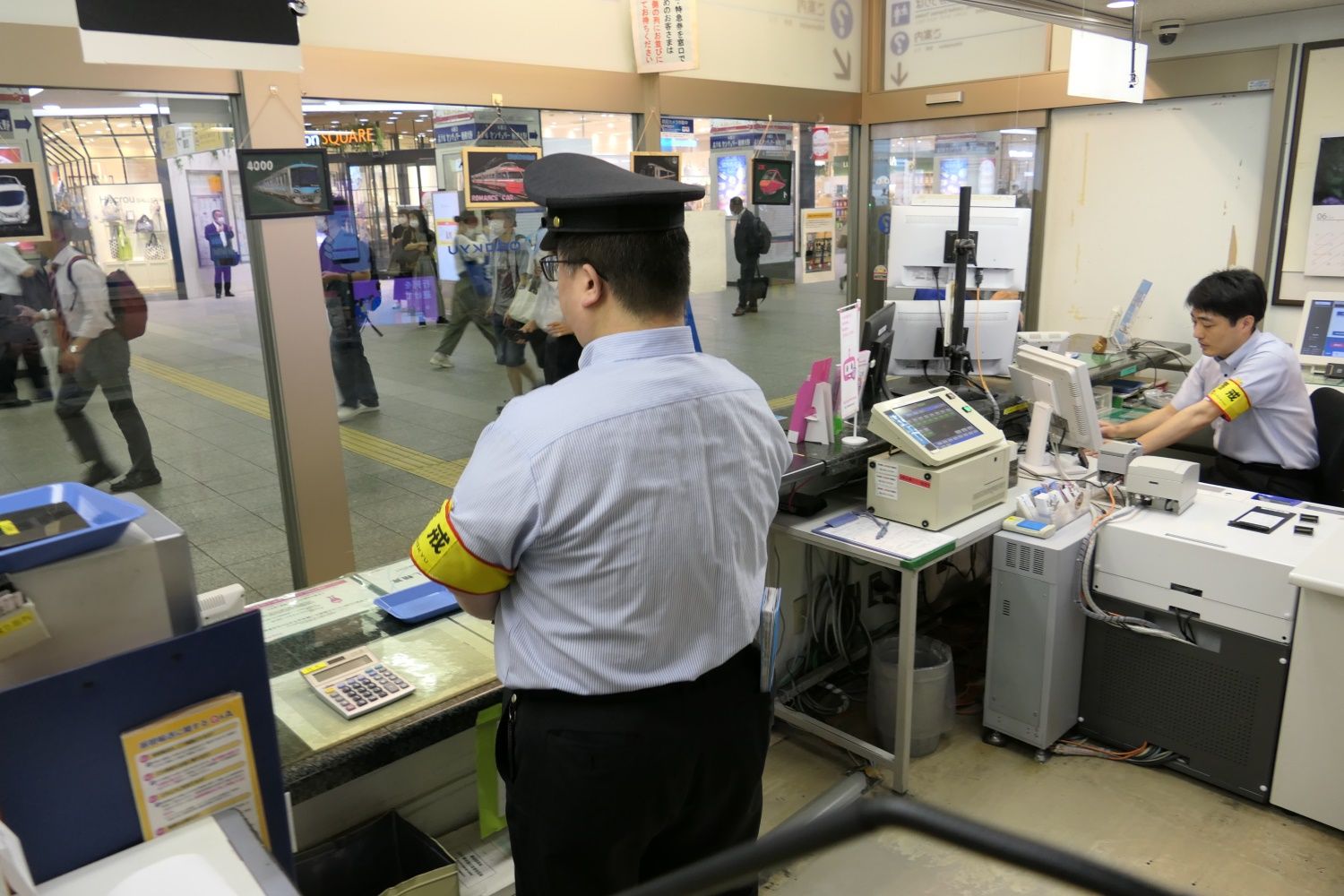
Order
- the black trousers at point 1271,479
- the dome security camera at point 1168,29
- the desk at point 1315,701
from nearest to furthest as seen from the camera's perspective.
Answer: the desk at point 1315,701 → the black trousers at point 1271,479 → the dome security camera at point 1168,29

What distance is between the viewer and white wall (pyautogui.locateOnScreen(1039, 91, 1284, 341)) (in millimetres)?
4859

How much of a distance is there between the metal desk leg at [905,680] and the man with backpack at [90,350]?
9.64ft

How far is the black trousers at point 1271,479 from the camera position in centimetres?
336

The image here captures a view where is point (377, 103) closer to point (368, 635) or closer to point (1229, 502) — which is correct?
point (368, 635)

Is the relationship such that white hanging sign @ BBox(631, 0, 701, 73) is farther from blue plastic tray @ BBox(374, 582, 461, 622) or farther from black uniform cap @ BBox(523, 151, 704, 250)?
black uniform cap @ BBox(523, 151, 704, 250)

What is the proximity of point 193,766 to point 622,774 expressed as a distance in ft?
1.88

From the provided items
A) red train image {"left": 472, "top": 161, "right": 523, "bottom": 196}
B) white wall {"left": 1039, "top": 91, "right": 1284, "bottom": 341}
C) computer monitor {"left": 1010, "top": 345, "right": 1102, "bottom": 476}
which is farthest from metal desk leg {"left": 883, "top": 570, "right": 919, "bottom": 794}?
white wall {"left": 1039, "top": 91, "right": 1284, "bottom": 341}

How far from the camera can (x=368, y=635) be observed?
1.91 m

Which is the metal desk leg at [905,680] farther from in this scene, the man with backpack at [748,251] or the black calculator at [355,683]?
the man with backpack at [748,251]

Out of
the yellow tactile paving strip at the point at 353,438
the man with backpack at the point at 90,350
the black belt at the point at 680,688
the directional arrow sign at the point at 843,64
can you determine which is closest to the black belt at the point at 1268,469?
the yellow tactile paving strip at the point at 353,438

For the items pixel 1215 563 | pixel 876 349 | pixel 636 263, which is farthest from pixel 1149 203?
pixel 636 263

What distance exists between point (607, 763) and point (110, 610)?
0.69 m

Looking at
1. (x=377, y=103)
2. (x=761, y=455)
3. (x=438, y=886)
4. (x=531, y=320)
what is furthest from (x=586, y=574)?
(x=531, y=320)

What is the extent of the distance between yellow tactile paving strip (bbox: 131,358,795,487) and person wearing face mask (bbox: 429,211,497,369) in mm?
492
